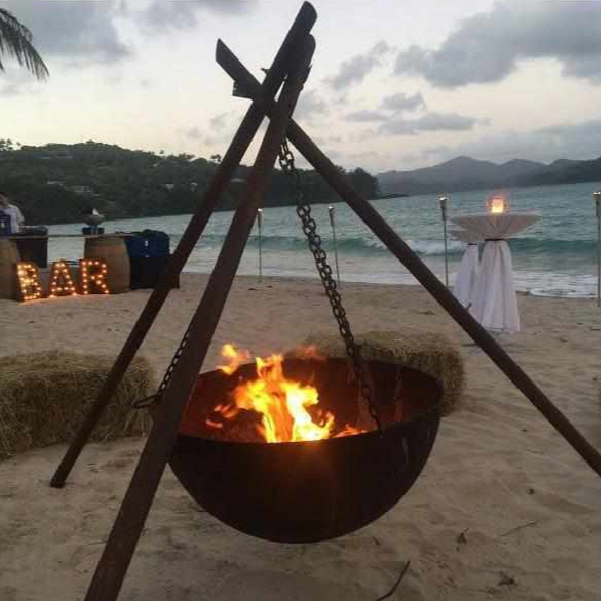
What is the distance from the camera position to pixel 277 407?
9.87 feet

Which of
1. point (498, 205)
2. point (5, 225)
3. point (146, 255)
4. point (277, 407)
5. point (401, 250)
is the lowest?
point (277, 407)

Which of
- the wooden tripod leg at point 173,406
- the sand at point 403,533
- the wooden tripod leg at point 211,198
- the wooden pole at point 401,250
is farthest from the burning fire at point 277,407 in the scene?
the wooden tripod leg at point 173,406

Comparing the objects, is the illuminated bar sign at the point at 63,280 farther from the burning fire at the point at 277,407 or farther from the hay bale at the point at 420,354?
the burning fire at the point at 277,407

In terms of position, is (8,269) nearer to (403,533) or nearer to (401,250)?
(403,533)

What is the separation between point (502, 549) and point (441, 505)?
495 mm

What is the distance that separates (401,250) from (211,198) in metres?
0.92

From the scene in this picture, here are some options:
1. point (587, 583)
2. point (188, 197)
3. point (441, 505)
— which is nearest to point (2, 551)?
point (441, 505)

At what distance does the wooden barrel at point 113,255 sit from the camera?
12.6 meters

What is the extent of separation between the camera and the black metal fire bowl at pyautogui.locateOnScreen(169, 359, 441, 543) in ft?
6.95

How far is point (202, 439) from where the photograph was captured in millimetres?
2139

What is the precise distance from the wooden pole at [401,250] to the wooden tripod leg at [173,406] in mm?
346

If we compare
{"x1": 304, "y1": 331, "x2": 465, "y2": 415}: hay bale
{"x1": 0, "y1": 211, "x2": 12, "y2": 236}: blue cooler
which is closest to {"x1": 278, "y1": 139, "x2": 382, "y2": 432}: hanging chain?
{"x1": 304, "y1": 331, "x2": 465, "y2": 415}: hay bale

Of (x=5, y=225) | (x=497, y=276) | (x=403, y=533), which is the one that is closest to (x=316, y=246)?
(x=403, y=533)

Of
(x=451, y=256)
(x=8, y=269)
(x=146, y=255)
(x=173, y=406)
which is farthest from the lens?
(x=451, y=256)
